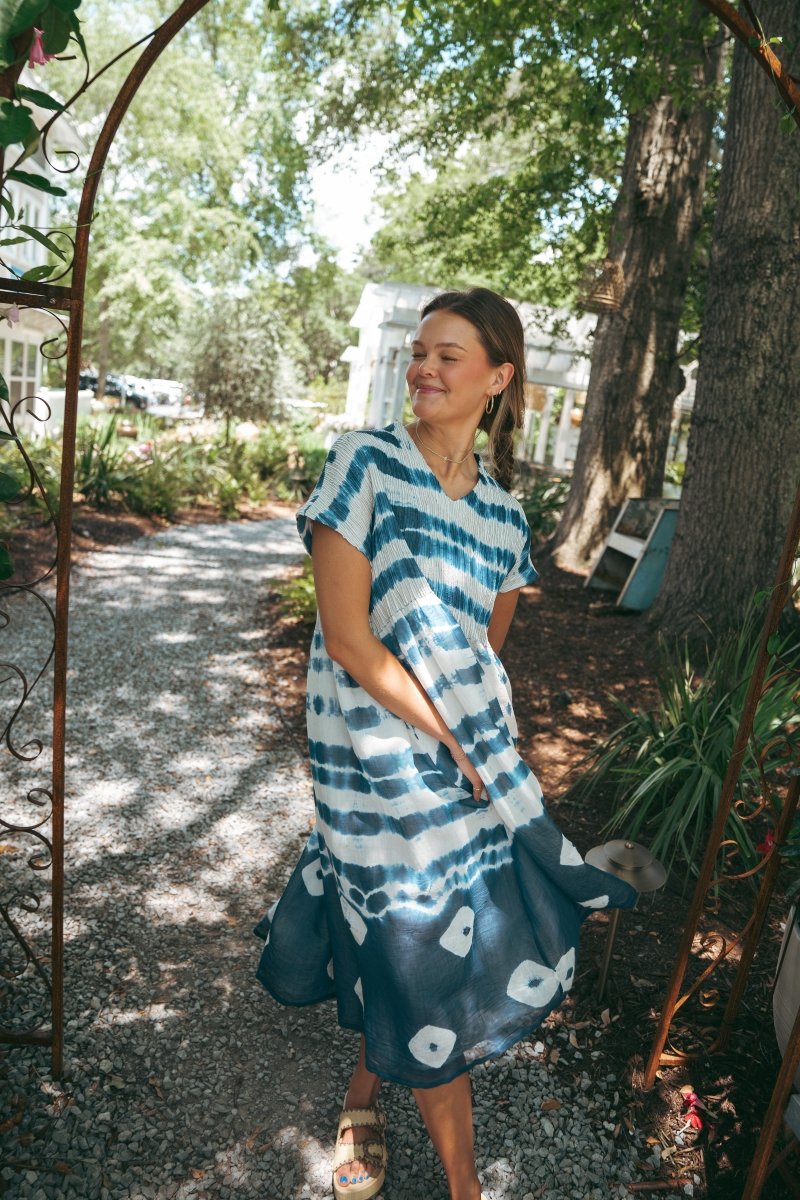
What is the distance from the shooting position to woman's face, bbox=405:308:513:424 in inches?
75.3

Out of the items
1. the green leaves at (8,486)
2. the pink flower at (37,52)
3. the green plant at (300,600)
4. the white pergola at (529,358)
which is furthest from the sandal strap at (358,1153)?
the white pergola at (529,358)

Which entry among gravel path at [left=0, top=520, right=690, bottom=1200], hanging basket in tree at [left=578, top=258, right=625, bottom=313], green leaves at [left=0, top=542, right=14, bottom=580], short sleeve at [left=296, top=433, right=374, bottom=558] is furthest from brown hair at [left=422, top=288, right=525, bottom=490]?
hanging basket in tree at [left=578, top=258, right=625, bottom=313]

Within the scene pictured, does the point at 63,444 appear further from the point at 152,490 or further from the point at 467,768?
the point at 152,490

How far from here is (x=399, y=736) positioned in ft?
5.96

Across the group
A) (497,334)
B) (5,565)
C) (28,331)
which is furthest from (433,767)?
(28,331)

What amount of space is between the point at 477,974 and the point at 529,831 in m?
0.31

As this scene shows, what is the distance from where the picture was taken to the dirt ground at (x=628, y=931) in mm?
2328

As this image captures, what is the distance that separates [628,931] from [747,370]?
3.26 metres

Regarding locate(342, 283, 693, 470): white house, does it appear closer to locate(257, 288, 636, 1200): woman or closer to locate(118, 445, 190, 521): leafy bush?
locate(118, 445, 190, 521): leafy bush

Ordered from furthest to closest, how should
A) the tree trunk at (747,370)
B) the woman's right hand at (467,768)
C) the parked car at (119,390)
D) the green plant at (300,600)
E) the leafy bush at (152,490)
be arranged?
the parked car at (119,390) → the leafy bush at (152,490) → the green plant at (300,600) → the tree trunk at (747,370) → the woman's right hand at (467,768)

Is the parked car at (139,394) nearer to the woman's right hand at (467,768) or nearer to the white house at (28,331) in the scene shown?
the white house at (28,331)

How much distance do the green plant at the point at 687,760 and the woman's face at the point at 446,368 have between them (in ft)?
6.61

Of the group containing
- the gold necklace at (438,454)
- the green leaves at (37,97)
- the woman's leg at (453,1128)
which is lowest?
the woman's leg at (453,1128)

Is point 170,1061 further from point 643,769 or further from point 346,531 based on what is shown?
point 643,769
